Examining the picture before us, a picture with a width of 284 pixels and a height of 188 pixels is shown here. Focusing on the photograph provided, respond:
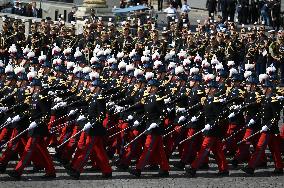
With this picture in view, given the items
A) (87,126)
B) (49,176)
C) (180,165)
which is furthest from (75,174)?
(180,165)

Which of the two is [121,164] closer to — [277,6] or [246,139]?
[246,139]

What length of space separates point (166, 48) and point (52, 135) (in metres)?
11.7

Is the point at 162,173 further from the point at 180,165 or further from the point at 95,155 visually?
the point at 95,155

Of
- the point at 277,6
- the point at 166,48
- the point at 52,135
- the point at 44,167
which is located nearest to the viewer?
the point at 44,167

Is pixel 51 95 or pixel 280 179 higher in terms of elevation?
pixel 51 95

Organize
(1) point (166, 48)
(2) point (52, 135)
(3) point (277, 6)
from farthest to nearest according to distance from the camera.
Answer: (3) point (277, 6) → (1) point (166, 48) → (2) point (52, 135)

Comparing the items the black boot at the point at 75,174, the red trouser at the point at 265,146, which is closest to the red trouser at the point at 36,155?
the black boot at the point at 75,174

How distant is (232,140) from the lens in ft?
95.0

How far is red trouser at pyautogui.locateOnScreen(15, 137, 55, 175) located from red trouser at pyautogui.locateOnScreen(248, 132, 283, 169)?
450cm

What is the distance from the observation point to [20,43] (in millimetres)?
40531

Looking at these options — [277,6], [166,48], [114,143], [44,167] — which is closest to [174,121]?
[114,143]

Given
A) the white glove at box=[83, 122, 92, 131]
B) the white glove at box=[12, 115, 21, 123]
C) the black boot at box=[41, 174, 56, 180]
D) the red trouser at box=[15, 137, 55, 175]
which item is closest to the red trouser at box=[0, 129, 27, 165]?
the white glove at box=[12, 115, 21, 123]

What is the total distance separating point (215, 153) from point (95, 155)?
270cm

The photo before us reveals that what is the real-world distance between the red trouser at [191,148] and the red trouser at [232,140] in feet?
3.77
